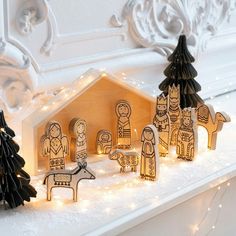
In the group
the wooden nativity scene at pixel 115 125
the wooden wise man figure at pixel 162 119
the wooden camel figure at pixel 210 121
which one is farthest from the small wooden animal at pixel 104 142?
the wooden camel figure at pixel 210 121

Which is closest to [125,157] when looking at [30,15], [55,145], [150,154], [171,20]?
[150,154]

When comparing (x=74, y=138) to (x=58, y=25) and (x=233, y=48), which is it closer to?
(x=58, y=25)

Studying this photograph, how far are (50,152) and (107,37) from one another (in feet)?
1.30

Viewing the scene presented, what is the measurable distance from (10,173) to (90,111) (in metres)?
0.30

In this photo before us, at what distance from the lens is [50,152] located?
3.84 feet

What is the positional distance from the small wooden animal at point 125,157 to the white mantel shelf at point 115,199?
0.02 metres

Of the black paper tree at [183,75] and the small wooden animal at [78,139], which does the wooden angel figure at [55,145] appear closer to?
the small wooden animal at [78,139]

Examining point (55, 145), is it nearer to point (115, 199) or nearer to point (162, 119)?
point (115, 199)

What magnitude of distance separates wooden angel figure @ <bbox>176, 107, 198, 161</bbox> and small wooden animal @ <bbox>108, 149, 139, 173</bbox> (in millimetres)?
144

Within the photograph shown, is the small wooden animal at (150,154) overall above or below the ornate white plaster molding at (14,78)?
below

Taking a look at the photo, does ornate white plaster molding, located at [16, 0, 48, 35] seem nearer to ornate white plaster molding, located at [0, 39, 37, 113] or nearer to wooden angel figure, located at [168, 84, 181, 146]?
ornate white plaster molding, located at [0, 39, 37, 113]

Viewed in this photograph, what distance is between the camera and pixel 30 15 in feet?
4.04

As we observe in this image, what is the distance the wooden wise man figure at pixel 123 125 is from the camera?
131 cm

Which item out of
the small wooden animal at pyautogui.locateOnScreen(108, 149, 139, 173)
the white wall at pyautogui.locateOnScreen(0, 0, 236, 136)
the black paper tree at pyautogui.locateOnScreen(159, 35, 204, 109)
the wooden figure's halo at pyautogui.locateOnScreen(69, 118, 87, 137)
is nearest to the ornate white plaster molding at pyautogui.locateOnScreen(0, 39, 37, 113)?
the white wall at pyautogui.locateOnScreen(0, 0, 236, 136)
